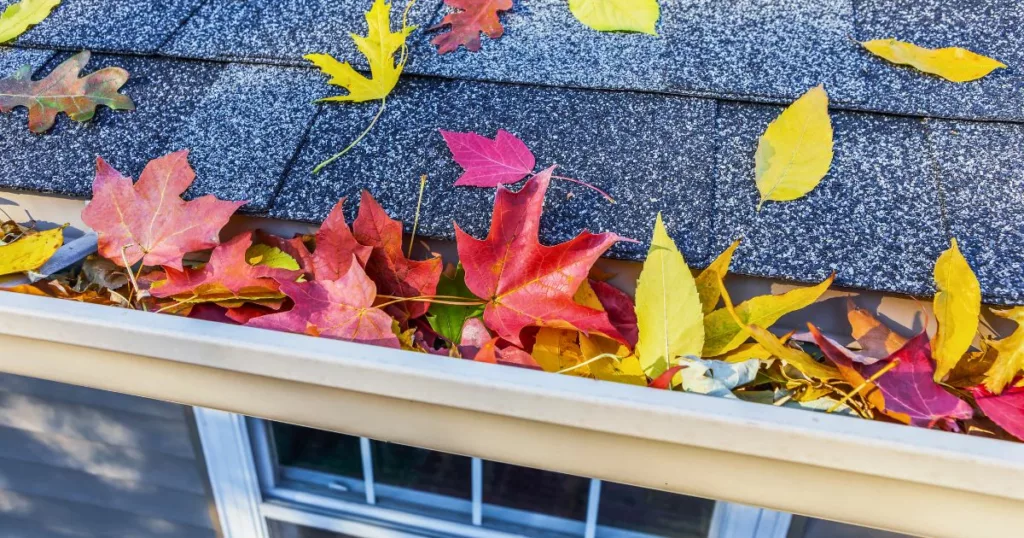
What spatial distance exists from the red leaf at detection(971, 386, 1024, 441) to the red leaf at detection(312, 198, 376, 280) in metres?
0.57

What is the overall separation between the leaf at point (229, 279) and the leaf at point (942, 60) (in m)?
0.71

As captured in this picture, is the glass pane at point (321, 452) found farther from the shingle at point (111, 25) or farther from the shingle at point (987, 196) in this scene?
the shingle at point (987, 196)

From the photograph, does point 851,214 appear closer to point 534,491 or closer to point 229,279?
point 229,279

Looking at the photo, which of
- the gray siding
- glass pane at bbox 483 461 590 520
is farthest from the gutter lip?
glass pane at bbox 483 461 590 520

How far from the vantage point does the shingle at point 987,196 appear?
595mm

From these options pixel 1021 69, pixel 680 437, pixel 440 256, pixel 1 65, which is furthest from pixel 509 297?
pixel 1 65

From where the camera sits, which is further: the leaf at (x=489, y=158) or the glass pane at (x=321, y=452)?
the glass pane at (x=321, y=452)

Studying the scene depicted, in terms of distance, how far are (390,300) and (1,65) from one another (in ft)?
2.07

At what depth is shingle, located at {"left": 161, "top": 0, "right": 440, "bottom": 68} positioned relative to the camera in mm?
823

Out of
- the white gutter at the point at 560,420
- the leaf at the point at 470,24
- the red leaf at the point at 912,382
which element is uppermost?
the leaf at the point at 470,24

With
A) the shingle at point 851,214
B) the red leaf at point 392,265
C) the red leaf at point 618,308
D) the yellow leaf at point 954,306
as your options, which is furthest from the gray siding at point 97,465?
the yellow leaf at point 954,306

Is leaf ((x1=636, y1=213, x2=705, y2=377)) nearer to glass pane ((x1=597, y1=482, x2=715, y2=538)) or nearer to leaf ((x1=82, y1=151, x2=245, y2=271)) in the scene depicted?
leaf ((x1=82, y1=151, x2=245, y2=271))

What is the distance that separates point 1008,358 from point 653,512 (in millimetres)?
1116

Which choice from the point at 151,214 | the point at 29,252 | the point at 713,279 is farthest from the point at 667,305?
the point at 29,252
